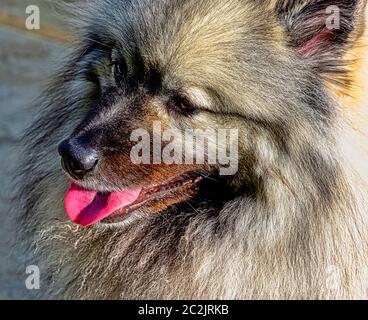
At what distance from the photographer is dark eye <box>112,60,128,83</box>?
2.80 meters

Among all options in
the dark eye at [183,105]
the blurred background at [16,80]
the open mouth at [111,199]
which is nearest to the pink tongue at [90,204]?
the open mouth at [111,199]

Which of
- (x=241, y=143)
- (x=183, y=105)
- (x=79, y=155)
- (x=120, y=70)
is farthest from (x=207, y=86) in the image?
(x=79, y=155)

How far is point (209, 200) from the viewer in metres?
2.86

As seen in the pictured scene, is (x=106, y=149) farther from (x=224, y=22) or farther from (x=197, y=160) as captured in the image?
(x=224, y=22)

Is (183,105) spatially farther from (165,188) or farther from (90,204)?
(90,204)

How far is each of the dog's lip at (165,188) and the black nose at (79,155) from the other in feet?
0.68

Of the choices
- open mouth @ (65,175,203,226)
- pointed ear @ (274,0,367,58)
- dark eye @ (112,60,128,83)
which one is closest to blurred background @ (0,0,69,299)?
dark eye @ (112,60,128,83)

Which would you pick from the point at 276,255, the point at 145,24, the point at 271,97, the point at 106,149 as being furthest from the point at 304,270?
the point at 145,24

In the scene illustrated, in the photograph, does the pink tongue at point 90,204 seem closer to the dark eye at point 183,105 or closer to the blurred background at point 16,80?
the dark eye at point 183,105

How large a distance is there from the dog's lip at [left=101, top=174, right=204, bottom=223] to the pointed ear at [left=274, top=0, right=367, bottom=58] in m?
0.53

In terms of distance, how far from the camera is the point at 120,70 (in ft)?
9.25

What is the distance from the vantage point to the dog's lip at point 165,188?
277 cm

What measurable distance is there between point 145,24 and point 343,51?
63 cm

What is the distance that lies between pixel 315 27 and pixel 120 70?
65 cm
